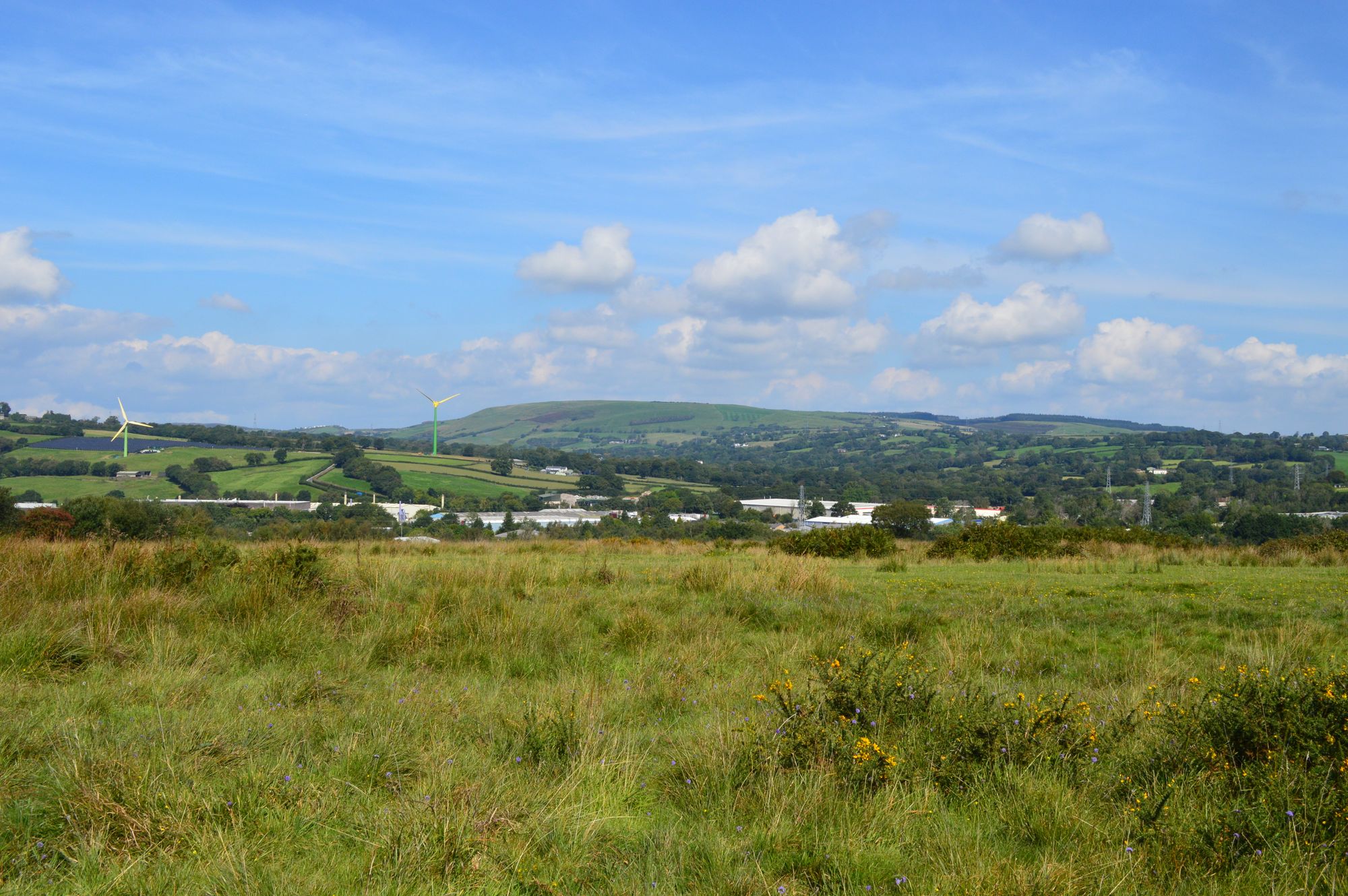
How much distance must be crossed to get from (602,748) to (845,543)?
64.2 ft

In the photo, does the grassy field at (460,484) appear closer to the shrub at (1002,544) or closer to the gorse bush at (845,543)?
the gorse bush at (845,543)

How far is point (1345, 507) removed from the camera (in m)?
58.6

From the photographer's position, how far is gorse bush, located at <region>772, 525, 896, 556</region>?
78.7 ft

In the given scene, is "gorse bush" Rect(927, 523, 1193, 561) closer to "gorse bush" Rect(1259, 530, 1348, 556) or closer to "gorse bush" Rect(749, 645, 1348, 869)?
"gorse bush" Rect(1259, 530, 1348, 556)

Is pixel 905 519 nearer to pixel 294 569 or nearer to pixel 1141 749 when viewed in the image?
pixel 294 569

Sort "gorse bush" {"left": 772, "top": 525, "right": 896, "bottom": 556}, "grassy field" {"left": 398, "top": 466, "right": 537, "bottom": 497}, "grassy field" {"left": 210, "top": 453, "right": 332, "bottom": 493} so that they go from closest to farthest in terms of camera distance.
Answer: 1. "gorse bush" {"left": 772, "top": 525, "right": 896, "bottom": 556}
2. "grassy field" {"left": 210, "top": 453, "right": 332, "bottom": 493}
3. "grassy field" {"left": 398, "top": 466, "right": 537, "bottom": 497}

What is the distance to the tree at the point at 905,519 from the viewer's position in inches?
1594

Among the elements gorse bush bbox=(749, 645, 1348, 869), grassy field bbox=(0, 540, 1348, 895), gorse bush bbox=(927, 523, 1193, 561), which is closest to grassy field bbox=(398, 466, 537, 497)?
gorse bush bbox=(927, 523, 1193, 561)

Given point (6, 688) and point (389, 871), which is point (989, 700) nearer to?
point (389, 871)

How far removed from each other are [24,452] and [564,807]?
299 feet

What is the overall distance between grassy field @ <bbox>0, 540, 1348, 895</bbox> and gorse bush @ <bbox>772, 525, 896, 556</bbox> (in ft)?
41.6

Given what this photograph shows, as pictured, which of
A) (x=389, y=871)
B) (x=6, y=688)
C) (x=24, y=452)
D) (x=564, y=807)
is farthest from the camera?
(x=24, y=452)

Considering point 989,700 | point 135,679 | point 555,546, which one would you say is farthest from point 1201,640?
point 555,546

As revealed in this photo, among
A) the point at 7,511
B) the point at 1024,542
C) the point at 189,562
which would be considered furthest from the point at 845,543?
the point at 7,511
